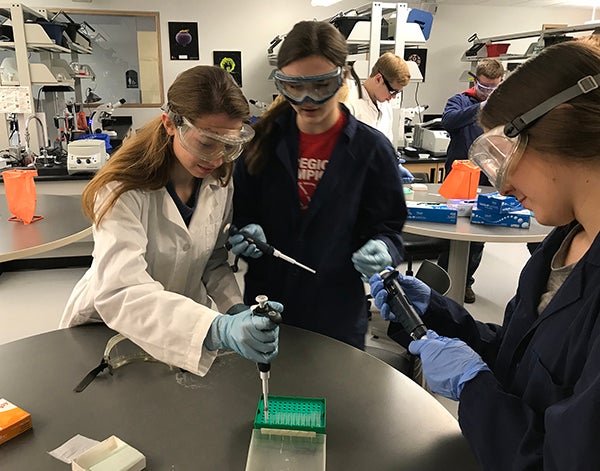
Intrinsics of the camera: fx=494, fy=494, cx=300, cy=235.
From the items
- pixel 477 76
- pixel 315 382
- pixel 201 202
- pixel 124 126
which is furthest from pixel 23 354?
pixel 124 126

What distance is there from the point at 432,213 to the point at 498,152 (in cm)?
183

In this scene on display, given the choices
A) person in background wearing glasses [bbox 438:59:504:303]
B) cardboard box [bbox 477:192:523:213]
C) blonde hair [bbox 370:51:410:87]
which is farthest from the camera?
A: person in background wearing glasses [bbox 438:59:504:303]

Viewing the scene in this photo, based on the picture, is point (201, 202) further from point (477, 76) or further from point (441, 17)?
point (441, 17)

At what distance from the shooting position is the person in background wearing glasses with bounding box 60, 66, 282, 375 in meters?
1.16

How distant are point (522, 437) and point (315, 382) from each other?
0.48 m

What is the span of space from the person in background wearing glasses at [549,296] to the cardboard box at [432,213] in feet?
5.44

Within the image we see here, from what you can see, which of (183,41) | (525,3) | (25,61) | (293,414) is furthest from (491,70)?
A: (183,41)

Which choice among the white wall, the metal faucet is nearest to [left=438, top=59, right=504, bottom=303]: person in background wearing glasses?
the white wall

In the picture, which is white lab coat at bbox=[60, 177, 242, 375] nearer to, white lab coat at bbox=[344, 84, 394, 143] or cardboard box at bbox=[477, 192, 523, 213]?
cardboard box at bbox=[477, 192, 523, 213]

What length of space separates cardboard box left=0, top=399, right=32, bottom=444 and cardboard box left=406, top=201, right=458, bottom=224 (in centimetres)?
212

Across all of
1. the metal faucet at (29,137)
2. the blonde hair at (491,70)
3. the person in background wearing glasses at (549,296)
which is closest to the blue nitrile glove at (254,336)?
the person in background wearing glasses at (549,296)

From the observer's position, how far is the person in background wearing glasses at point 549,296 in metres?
0.75

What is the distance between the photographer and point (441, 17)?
259 inches

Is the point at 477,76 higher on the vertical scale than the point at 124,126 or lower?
higher
